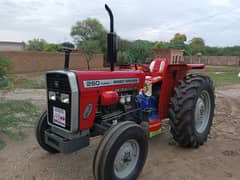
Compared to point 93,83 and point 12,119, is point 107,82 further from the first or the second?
point 12,119

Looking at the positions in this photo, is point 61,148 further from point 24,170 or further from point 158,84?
point 158,84

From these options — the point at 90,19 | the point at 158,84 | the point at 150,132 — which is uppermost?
the point at 90,19

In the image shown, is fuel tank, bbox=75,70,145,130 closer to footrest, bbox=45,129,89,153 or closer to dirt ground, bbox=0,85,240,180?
footrest, bbox=45,129,89,153

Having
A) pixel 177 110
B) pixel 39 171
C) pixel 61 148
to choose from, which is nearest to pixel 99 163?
pixel 61 148

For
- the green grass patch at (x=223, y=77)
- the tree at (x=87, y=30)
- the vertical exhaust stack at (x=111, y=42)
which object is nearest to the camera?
the vertical exhaust stack at (x=111, y=42)

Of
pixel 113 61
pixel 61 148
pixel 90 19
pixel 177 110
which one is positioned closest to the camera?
pixel 61 148

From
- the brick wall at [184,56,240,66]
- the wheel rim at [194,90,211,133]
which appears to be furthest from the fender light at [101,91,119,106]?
the brick wall at [184,56,240,66]

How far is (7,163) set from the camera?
3.22 m

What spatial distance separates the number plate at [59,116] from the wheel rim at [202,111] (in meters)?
2.12

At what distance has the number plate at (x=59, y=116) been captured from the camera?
8.71ft

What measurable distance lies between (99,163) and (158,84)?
1.85 metres

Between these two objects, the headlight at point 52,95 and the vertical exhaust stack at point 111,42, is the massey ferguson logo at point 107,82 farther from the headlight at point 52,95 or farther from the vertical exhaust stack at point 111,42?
the headlight at point 52,95

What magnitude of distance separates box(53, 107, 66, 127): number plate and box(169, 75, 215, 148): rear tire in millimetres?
1588

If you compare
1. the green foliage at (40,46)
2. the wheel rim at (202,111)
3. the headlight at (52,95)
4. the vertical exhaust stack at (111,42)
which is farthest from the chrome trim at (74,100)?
the green foliage at (40,46)
